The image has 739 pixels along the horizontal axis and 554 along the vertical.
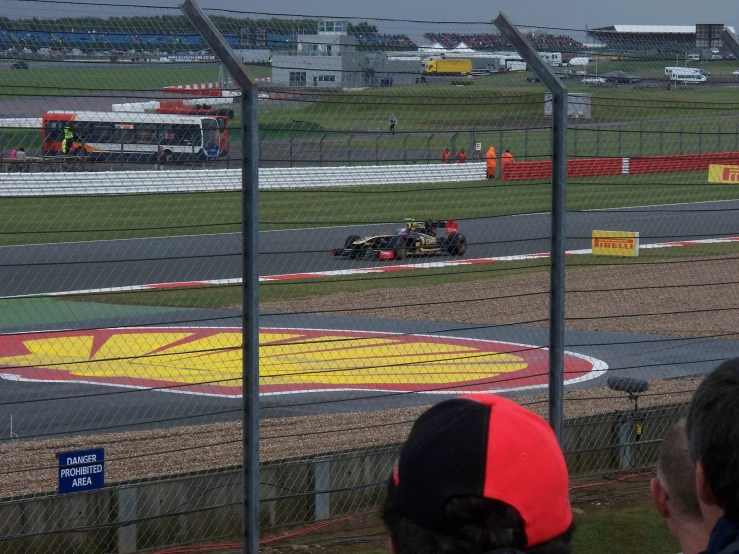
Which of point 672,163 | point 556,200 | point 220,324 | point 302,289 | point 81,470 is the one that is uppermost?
point 672,163

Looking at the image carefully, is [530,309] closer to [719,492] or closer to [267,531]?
[267,531]

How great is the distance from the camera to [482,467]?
1.31 meters

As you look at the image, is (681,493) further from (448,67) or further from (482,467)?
(448,67)

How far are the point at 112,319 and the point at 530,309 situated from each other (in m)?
5.47

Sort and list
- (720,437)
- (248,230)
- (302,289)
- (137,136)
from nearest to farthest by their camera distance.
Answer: (720,437), (248,230), (137,136), (302,289)

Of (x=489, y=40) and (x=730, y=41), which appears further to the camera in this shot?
(x=730, y=41)

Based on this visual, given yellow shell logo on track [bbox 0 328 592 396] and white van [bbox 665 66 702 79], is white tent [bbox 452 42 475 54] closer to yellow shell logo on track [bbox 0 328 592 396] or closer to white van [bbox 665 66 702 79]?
white van [bbox 665 66 702 79]

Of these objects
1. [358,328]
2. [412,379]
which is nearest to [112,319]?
[358,328]

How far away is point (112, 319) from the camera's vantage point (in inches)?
505

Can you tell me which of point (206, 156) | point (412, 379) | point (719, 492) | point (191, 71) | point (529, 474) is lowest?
point (412, 379)

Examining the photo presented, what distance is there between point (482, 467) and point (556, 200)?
4007mm

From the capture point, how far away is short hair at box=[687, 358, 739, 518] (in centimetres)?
167

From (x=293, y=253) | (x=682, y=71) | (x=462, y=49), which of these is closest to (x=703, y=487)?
(x=462, y=49)

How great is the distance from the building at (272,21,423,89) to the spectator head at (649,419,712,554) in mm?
3352
